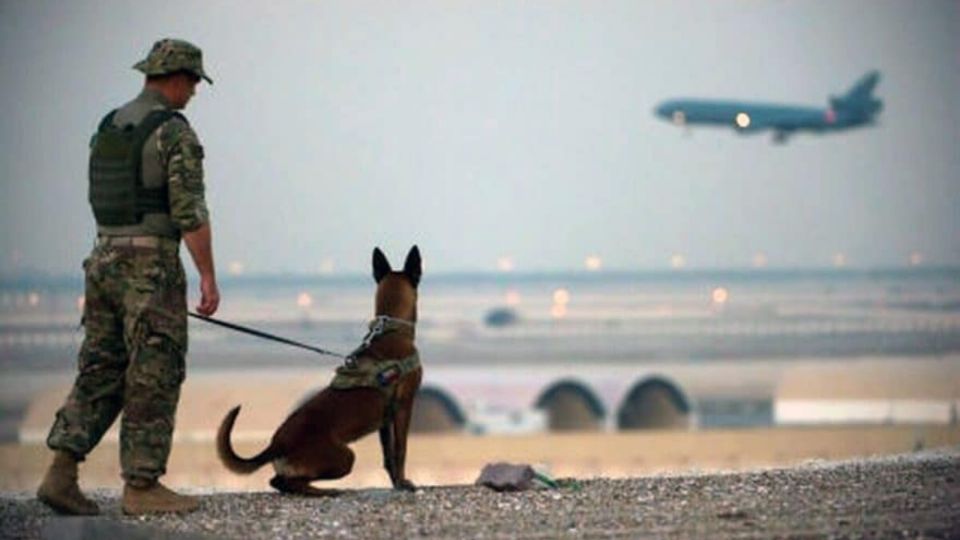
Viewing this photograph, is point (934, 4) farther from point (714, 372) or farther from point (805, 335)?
point (714, 372)

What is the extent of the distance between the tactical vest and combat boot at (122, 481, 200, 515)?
1.01 metres

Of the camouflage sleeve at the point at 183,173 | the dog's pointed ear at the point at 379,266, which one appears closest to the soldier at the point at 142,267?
the camouflage sleeve at the point at 183,173

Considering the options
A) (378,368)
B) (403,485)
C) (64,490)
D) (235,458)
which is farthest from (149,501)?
(403,485)

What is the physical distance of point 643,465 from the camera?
40.6 metres

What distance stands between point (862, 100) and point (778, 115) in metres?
4.06

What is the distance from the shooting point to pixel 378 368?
13156mm

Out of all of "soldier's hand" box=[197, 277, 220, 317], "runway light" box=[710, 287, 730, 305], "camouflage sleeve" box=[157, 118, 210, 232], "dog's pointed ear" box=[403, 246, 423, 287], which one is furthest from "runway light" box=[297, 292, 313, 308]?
"soldier's hand" box=[197, 277, 220, 317]

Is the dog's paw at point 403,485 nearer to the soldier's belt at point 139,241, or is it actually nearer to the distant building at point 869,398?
the soldier's belt at point 139,241

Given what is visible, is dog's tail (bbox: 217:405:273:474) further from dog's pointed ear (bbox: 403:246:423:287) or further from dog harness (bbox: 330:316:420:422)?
dog's pointed ear (bbox: 403:246:423:287)

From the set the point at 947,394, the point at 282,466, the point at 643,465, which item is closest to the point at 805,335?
the point at 947,394

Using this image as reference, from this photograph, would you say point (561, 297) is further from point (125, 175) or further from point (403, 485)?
point (125, 175)

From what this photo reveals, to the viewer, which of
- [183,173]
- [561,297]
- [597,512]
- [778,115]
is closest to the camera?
[183,173]

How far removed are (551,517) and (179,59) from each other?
7.05 ft

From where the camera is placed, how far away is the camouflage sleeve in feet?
40.6
